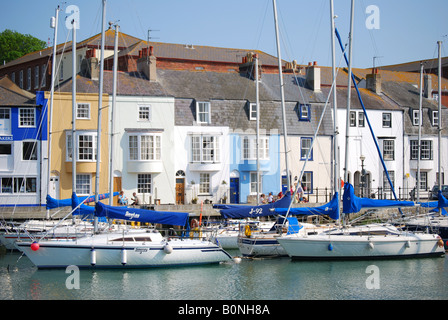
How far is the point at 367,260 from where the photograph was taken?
1374 inches

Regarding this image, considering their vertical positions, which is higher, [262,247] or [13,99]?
[13,99]

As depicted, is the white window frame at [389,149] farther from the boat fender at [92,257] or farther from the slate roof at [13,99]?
the boat fender at [92,257]

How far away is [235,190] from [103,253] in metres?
20.2

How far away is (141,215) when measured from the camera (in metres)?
32.8

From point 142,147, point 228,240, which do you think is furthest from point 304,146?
point 228,240

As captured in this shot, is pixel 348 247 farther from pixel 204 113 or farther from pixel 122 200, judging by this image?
pixel 204 113

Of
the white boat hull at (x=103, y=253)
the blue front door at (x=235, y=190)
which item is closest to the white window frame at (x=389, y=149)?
the blue front door at (x=235, y=190)

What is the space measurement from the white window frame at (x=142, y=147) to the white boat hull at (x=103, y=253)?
16.2 m

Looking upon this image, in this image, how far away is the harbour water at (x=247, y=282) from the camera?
27.3m

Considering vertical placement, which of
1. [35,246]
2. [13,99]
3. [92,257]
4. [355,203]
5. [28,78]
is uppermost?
[28,78]

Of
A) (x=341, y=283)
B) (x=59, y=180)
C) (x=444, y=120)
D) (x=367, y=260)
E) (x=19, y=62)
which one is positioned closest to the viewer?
(x=341, y=283)
